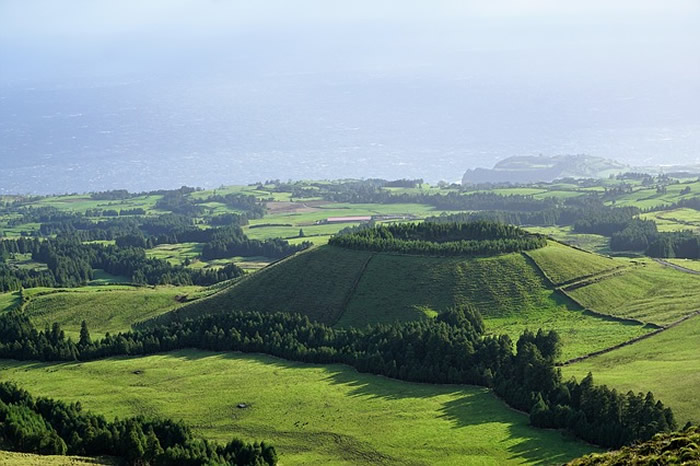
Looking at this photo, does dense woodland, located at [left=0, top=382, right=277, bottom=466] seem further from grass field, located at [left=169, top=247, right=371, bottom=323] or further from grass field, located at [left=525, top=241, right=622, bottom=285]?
grass field, located at [left=525, top=241, right=622, bottom=285]

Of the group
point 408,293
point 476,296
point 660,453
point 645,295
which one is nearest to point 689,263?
point 645,295

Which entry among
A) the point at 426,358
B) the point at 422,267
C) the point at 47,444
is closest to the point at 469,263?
the point at 422,267

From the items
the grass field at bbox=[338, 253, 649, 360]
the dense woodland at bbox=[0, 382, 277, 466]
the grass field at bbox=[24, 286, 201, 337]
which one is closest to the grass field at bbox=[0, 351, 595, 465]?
the dense woodland at bbox=[0, 382, 277, 466]

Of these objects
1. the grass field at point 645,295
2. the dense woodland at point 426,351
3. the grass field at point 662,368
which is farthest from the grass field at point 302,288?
the grass field at point 662,368

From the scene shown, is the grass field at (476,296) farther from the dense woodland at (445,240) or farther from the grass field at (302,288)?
the grass field at (302,288)

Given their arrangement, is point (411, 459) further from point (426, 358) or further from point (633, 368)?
point (633, 368)

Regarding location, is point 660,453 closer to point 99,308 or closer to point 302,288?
point 302,288
